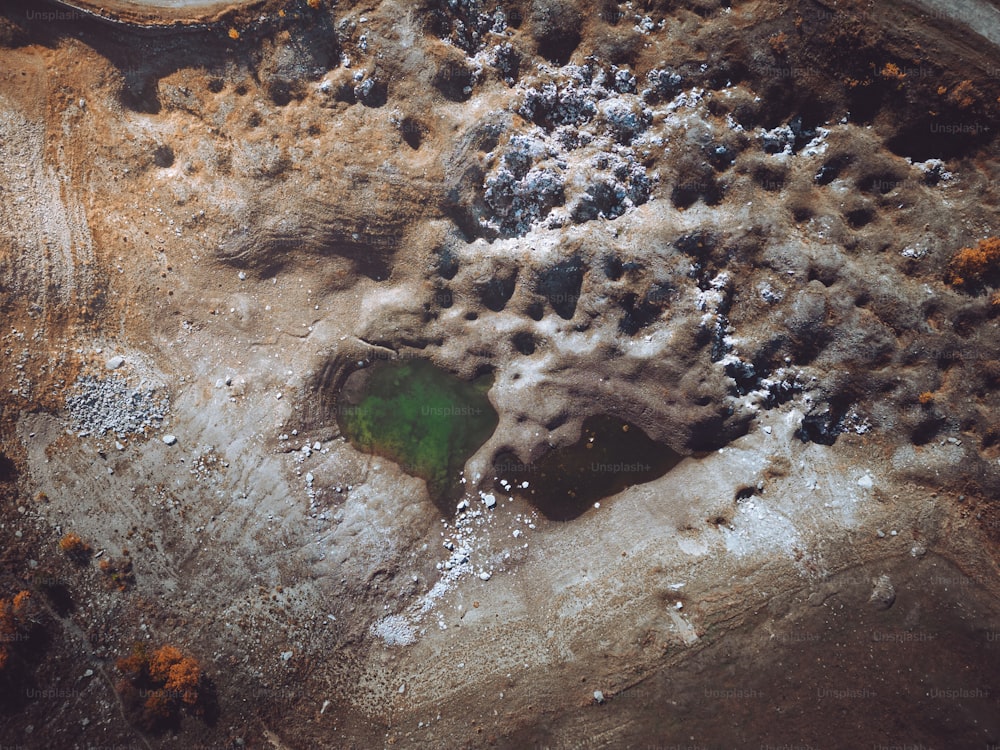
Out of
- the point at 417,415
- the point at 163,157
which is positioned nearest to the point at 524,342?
the point at 417,415

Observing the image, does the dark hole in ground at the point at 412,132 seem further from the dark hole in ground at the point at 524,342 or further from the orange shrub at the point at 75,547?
the orange shrub at the point at 75,547

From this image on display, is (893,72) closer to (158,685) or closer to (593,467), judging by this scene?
(593,467)

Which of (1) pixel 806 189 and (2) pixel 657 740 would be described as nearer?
(2) pixel 657 740

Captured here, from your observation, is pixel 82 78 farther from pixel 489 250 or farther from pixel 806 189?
pixel 806 189

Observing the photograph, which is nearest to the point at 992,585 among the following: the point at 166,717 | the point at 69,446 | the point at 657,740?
the point at 657,740

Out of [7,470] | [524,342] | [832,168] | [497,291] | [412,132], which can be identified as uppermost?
[832,168]

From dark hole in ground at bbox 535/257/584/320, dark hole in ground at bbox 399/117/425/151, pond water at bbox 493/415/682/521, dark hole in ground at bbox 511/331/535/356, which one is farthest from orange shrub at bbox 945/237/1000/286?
dark hole in ground at bbox 399/117/425/151

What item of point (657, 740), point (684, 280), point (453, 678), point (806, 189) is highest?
point (806, 189)

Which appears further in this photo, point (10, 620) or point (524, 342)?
point (524, 342)
